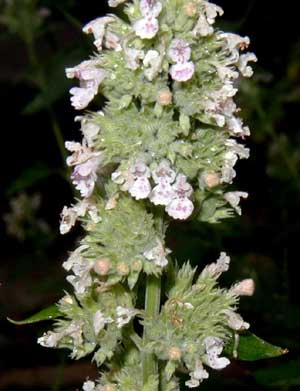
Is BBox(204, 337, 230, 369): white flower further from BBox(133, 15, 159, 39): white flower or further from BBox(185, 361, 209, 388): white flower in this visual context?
BBox(133, 15, 159, 39): white flower

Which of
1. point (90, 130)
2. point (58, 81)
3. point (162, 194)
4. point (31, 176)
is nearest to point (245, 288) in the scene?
point (162, 194)

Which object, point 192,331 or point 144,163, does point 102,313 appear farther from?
point 144,163

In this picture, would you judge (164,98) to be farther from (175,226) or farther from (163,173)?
(175,226)

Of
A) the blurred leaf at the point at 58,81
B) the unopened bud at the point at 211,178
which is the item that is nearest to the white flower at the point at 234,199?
the unopened bud at the point at 211,178

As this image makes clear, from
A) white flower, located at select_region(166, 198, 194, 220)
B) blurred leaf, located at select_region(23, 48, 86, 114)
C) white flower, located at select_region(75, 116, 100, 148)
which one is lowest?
white flower, located at select_region(166, 198, 194, 220)

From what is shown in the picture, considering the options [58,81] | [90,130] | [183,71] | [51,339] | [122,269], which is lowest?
[51,339]

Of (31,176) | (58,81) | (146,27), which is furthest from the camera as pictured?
(58,81)

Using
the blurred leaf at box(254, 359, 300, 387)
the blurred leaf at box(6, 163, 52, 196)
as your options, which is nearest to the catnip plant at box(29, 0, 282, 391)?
the blurred leaf at box(254, 359, 300, 387)
